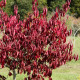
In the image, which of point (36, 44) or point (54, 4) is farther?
point (54, 4)

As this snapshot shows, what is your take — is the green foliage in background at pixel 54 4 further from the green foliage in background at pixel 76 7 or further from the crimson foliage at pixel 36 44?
the crimson foliage at pixel 36 44

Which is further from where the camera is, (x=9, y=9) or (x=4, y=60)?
(x=9, y=9)

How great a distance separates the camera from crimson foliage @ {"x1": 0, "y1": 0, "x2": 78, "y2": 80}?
6027 mm

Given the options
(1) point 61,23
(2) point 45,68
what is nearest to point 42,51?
(2) point 45,68

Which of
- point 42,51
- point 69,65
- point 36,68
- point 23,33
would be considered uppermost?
point 23,33

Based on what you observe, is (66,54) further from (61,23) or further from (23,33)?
(23,33)

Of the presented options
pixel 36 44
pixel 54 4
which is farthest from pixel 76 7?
pixel 36 44

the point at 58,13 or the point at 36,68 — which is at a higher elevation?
the point at 58,13

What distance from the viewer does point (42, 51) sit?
6.29 metres

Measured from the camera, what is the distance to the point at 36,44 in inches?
241

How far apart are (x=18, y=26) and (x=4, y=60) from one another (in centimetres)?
121

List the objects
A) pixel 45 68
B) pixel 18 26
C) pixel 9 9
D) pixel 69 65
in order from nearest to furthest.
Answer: pixel 45 68
pixel 18 26
pixel 69 65
pixel 9 9

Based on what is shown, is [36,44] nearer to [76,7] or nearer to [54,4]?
[54,4]

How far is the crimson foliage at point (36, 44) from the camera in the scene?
6.03m
